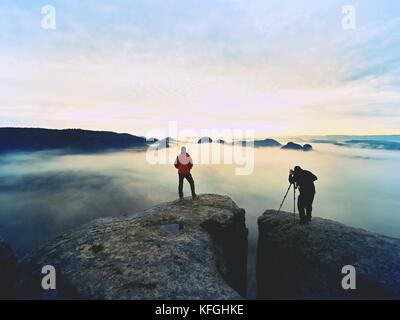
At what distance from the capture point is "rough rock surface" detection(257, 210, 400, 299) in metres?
11.8

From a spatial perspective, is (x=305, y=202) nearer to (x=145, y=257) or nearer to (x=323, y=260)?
(x=323, y=260)

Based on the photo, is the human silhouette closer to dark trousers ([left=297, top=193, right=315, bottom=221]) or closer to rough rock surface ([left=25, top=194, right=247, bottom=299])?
dark trousers ([left=297, top=193, right=315, bottom=221])

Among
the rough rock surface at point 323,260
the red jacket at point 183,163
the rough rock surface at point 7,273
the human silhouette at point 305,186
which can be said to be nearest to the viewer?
the rough rock surface at point 7,273

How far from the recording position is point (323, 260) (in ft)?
44.5

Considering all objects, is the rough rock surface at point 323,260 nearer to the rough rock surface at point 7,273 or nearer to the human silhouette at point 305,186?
the human silhouette at point 305,186

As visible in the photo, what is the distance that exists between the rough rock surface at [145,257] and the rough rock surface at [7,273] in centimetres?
90

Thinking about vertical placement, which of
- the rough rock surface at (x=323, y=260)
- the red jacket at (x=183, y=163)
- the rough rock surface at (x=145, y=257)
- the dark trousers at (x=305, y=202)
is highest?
the red jacket at (x=183, y=163)

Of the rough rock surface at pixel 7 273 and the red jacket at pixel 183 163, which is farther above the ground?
the red jacket at pixel 183 163

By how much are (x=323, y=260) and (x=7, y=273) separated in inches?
612

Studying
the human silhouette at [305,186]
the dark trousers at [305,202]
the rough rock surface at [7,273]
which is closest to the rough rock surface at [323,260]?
the dark trousers at [305,202]

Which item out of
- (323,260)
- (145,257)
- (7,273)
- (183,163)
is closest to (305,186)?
(323,260)

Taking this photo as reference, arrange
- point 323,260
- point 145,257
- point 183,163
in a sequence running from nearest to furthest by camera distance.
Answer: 1. point 145,257
2. point 323,260
3. point 183,163

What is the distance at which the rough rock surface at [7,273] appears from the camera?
11008 mm
